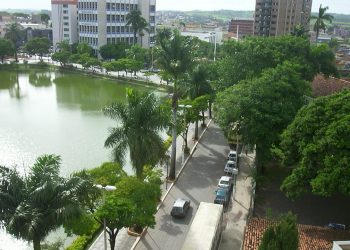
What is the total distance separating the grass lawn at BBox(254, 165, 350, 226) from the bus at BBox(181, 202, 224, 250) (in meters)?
4.20

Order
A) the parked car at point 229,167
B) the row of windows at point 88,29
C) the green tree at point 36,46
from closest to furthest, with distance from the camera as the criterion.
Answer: the parked car at point 229,167 → the green tree at point 36,46 → the row of windows at point 88,29

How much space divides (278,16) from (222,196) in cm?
9055

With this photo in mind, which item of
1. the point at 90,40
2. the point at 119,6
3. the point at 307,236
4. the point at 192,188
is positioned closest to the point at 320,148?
the point at 307,236

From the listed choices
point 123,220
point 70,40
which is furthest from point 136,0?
point 123,220

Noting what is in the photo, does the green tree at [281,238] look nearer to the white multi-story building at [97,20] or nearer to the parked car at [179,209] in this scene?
the parked car at [179,209]

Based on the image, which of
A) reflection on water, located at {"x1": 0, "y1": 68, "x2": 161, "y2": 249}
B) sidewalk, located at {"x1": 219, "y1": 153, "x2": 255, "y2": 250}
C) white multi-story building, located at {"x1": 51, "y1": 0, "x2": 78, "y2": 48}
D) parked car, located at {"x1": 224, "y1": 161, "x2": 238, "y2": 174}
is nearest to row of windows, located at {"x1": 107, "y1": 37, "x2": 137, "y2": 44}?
white multi-story building, located at {"x1": 51, "y1": 0, "x2": 78, "y2": 48}

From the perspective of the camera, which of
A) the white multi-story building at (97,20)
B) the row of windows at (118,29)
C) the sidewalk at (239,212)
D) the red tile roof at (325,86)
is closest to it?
the sidewalk at (239,212)

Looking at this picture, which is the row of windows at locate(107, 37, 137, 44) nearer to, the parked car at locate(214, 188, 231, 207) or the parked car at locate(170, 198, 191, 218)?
the parked car at locate(214, 188, 231, 207)

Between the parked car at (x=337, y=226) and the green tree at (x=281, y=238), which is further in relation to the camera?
the parked car at (x=337, y=226)

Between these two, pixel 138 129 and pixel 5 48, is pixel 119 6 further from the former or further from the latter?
pixel 138 129

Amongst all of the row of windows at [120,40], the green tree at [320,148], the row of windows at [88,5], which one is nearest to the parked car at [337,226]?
the green tree at [320,148]

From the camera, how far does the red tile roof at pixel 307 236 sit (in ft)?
58.6

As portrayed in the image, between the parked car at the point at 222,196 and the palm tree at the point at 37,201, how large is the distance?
12481mm

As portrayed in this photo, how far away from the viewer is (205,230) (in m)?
18.2
